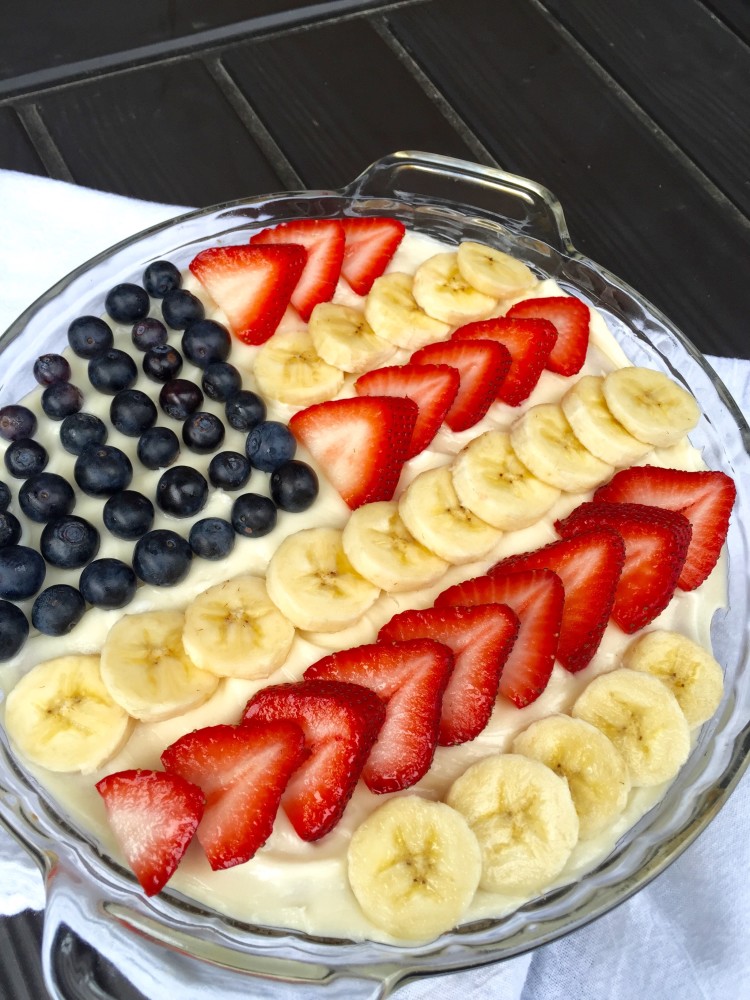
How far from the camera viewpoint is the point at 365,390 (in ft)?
6.08

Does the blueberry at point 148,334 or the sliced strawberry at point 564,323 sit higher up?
the blueberry at point 148,334

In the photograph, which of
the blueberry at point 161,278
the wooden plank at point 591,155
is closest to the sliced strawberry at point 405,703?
the blueberry at point 161,278

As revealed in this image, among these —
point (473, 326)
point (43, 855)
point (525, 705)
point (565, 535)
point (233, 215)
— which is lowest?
point (525, 705)

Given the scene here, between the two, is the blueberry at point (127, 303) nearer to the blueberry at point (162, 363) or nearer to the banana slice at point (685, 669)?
the blueberry at point (162, 363)

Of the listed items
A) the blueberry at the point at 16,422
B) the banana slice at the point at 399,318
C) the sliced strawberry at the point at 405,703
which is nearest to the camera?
the sliced strawberry at the point at 405,703

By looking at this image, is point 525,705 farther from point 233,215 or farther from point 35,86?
point 35,86

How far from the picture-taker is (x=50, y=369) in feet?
5.90

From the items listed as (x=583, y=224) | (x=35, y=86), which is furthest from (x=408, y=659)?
(x=35, y=86)

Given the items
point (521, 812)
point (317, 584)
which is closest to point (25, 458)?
point (317, 584)

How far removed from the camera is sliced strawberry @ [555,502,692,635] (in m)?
1.64

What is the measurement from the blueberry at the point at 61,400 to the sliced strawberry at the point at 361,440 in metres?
0.46

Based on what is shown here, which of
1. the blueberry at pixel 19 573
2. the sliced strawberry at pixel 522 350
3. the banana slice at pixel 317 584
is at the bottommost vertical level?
the banana slice at pixel 317 584

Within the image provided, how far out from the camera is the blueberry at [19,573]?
155 cm

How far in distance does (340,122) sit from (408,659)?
75.2 inches
